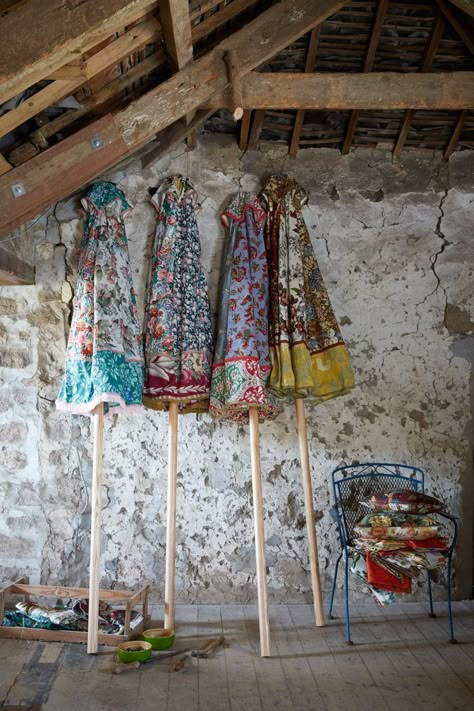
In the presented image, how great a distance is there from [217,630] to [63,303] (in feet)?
6.15

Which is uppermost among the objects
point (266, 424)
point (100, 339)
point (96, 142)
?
point (96, 142)

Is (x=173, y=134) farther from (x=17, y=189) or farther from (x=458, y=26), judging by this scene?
(x=458, y=26)

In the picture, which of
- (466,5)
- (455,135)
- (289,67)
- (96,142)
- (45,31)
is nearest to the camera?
(45,31)

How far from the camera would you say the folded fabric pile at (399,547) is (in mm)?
3205

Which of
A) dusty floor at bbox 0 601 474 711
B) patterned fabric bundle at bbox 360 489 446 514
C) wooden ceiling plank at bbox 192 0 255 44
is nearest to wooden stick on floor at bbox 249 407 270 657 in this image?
dusty floor at bbox 0 601 474 711

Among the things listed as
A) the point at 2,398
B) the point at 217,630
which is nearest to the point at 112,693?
the point at 217,630

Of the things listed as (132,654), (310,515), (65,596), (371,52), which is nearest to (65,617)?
(65,596)

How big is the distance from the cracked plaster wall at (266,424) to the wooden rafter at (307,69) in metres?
0.10

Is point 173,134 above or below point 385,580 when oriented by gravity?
above

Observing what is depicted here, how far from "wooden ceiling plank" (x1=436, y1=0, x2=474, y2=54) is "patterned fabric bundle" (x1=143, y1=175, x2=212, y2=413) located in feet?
5.01

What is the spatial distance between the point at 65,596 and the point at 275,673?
1.11 metres

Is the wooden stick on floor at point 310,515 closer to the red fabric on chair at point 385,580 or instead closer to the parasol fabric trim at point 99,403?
the red fabric on chair at point 385,580

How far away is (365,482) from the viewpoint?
3871 mm

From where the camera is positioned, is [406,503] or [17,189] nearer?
[17,189]
